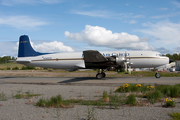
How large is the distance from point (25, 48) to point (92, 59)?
1246 centimetres

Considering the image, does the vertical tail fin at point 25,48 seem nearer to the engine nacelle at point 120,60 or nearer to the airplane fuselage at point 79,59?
the airplane fuselage at point 79,59

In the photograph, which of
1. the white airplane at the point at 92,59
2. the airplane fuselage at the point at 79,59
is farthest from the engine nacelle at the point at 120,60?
the airplane fuselage at the point at 79,59

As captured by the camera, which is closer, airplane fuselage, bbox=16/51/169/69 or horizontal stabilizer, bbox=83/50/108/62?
horizontal stabilizer, bbox=83/50/108/62

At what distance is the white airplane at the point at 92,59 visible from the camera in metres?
20.3

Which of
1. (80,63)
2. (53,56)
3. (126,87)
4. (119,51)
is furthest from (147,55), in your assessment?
(53,56)

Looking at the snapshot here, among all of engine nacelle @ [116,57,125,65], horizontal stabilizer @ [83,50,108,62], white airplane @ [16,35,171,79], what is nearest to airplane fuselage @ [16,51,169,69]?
white airplane @ [16,35,171,79]

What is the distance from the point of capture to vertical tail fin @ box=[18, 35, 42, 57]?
84.6 ft

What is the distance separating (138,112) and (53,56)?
19.4 m

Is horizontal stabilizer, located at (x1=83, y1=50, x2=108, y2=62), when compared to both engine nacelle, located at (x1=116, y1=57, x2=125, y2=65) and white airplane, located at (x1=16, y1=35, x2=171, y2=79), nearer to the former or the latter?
white airplane, located at (x1=16, y1=35, x2=171, y2=79)

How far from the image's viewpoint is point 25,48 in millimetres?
26109

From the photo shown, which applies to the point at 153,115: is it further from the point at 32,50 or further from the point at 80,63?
the point at 32,50

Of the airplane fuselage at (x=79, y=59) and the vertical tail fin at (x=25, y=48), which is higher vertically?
the vertical tail fin at (x=25, y=48)

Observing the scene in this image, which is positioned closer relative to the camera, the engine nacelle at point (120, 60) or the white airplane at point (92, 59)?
the engine nacelle at point (120, 60)

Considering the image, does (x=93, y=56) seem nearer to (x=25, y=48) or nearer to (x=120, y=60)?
(x=120, y=60)
